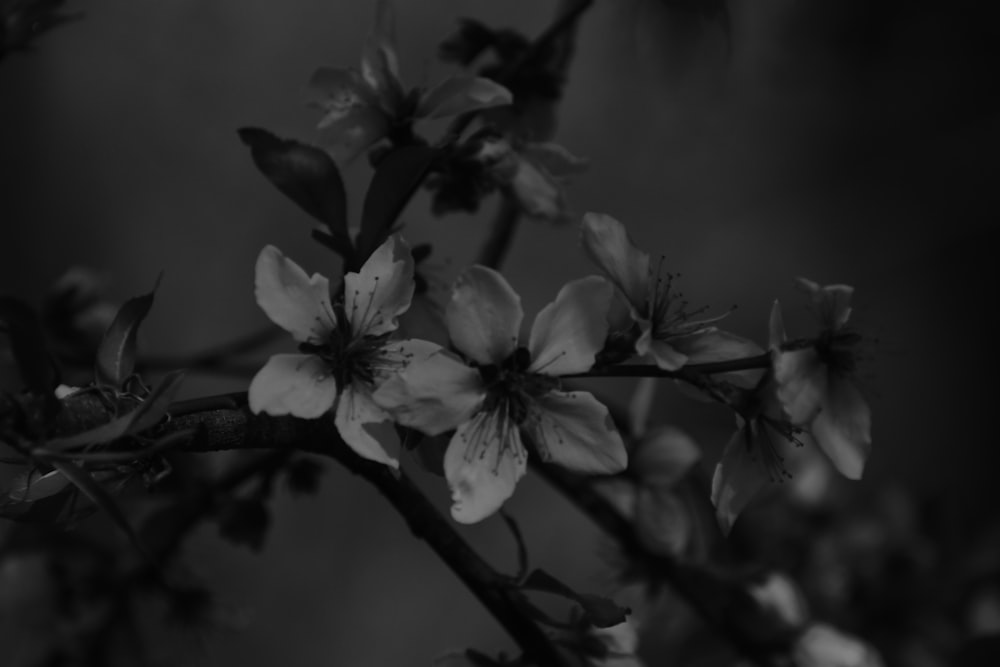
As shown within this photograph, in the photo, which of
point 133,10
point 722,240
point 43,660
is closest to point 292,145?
point 43,660

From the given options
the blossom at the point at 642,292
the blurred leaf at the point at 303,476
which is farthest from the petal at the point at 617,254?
the blurred leaf at the point at 303,476

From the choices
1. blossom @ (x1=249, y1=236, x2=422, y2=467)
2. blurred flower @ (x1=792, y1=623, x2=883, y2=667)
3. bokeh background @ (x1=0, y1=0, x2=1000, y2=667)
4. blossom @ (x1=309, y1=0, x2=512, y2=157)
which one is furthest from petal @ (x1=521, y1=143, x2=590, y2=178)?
bokeh background @ (x1=0, y1=0, x2=1000, y2=667)

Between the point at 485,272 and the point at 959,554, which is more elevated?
the point at 485,272

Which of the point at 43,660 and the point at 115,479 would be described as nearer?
the point at 115,479

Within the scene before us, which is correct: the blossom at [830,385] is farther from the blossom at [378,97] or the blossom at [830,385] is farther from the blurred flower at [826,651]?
the blurred flower at [826,651]

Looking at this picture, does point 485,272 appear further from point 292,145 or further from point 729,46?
point 729,46

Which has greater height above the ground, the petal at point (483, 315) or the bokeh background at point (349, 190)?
the petal at point (483, 315)

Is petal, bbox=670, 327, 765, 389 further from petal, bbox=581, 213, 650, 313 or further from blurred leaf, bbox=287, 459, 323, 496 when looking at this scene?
blurred leaf, bbox=287, 459, 323, 496

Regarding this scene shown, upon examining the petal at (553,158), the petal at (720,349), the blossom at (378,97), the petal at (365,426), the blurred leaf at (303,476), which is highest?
the blossom at (378,97)
